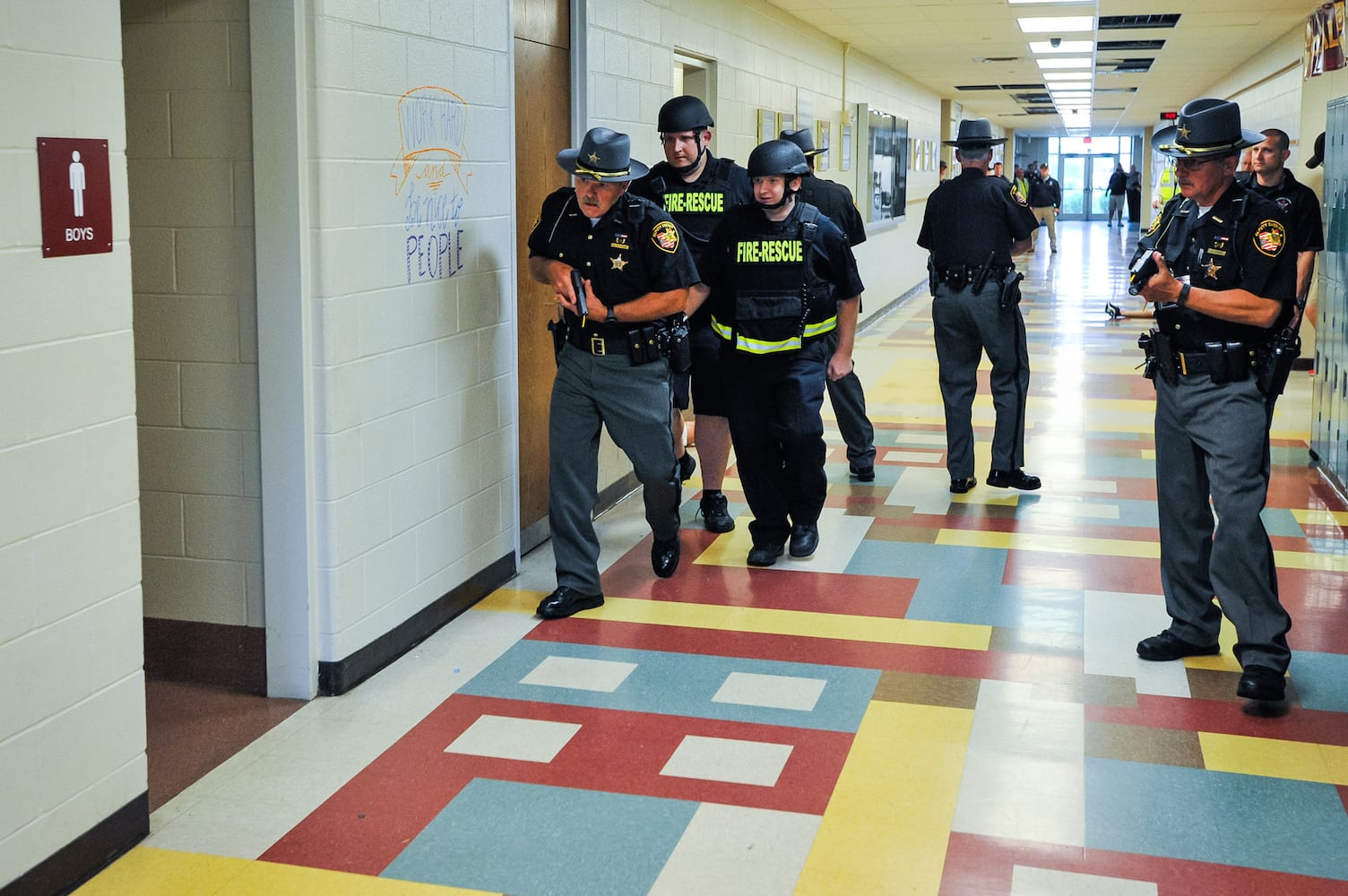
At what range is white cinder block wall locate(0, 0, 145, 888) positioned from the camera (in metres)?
2.44

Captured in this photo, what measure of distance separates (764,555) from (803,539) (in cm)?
20

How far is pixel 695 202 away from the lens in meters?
5.11

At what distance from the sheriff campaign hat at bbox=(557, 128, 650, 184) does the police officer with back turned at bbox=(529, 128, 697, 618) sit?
2 cm

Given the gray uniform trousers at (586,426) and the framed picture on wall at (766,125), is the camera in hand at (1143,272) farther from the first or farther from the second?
the framed picture on wall at (766,125)

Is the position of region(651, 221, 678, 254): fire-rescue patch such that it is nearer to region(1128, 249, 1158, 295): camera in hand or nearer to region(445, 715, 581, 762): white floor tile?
region(1128, 249, 1158, 295): camera in hand

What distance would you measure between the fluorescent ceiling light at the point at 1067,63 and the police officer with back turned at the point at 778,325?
10981 millimetres

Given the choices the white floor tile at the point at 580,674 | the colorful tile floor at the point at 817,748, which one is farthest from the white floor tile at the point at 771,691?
the white floor tile at the point at 580,674

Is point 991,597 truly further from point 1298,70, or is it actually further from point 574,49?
point 1298,70

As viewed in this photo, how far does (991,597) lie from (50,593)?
304 centimetres

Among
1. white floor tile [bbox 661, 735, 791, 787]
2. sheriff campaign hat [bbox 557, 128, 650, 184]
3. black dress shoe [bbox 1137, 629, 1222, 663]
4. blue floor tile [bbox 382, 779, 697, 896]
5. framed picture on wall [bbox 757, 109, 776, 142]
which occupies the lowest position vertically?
blue floor tile [bbox 382, 779, 697, 896]

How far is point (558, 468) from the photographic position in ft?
14.4

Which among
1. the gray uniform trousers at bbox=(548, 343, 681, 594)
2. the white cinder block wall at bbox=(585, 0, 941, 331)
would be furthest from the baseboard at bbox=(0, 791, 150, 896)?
the white cinder block wall at bbox=(585, 0, 941, 331)

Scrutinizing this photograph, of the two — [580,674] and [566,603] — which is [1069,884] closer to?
[580,674]

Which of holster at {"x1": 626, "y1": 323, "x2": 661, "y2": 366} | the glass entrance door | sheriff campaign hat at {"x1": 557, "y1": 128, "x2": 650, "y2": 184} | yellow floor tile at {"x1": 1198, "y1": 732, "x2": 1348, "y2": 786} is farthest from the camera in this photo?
the glass entrance door
